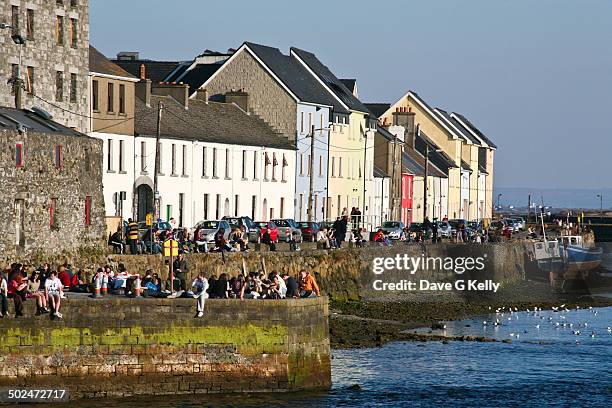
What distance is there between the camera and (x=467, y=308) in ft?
282

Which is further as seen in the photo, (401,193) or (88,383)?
(401,193)

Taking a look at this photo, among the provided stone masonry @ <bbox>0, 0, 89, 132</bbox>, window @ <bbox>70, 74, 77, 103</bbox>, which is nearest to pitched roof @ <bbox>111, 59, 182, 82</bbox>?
window @ <bbox>70, 74, 77, 103</bbox>

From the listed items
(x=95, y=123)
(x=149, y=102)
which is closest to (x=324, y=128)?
(x=149, y=102)

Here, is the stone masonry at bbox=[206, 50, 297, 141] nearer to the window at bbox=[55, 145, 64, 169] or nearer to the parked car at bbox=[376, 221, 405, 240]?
the parked car at bbox=[376, 221, 405, 240]

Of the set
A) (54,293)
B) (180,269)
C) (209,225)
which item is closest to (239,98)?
(209,225)

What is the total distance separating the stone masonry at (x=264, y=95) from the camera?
10456 cm

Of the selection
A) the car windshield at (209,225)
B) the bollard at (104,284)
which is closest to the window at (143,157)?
the car windshield at (209,225)

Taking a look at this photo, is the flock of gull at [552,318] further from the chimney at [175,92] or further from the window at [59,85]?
the window at [59,85]

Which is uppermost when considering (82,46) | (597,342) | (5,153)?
(82,46)

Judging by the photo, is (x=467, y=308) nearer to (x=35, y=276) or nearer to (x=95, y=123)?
(x=95, y=123)

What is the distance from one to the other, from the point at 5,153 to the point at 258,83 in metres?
52.1

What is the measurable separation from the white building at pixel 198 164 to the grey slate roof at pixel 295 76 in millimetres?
4208

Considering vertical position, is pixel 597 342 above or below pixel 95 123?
below

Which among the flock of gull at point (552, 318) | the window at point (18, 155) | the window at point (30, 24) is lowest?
the flock of gull at point (552, 318)
